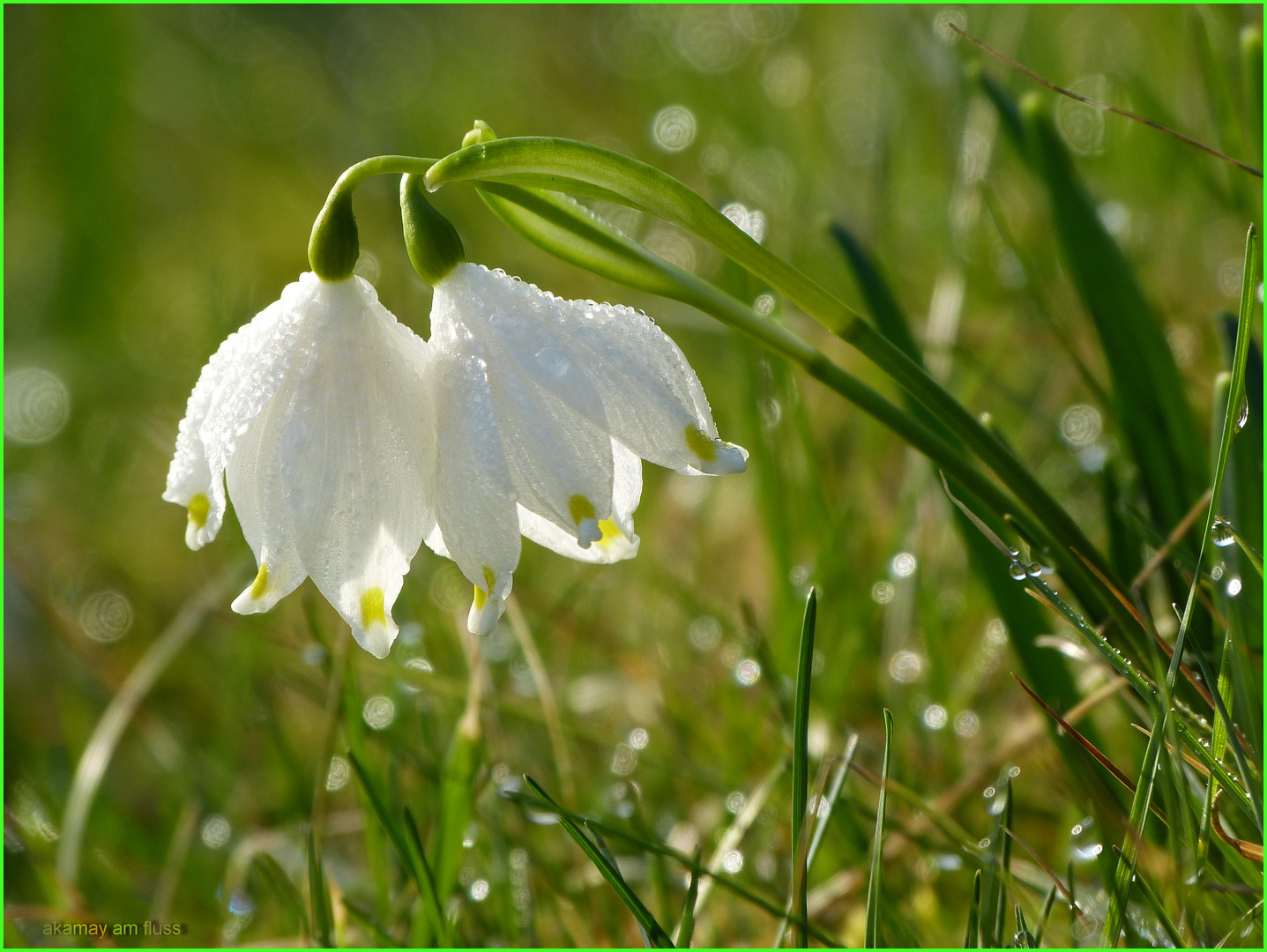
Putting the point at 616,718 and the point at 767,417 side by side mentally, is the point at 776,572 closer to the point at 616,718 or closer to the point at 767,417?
the point at 767,417

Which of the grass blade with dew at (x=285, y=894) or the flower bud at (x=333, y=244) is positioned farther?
the grass blade with dew at (x=285, y=894)

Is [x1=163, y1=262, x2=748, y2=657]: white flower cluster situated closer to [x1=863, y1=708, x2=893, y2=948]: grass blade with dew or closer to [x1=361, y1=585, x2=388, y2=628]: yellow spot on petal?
[x1=361, y1=585, x2=388, y2=628]: yellow spot on petal

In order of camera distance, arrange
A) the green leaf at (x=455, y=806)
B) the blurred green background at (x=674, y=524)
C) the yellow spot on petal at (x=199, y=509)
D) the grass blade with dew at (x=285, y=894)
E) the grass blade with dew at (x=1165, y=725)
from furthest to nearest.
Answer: the blurred green background at (x=674, y=524), the green leaf at (x=455, y=806), the grass blade with dew at (x=285, y=894), the yellow spot on petal at (x=199, y=509), the grass blade with dew at (x=1165, y=725)

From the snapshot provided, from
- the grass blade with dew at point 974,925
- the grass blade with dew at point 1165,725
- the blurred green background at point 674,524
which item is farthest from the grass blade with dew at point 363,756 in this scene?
the grass blade with dew at point 1165,725

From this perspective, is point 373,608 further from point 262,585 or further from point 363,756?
point 363,756

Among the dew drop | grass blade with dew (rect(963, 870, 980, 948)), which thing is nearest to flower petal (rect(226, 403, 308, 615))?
grass blade with dew (rect(963, 870, 980, 948))

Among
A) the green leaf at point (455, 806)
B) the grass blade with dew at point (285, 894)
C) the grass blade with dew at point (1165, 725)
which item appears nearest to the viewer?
the grass blade with dew at point (1165, 725)

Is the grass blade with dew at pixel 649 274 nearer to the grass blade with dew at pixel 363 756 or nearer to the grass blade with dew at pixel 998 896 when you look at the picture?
the grass blade with dew at pixel 998 896

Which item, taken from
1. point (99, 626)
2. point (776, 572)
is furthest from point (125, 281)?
point (776, 572)
